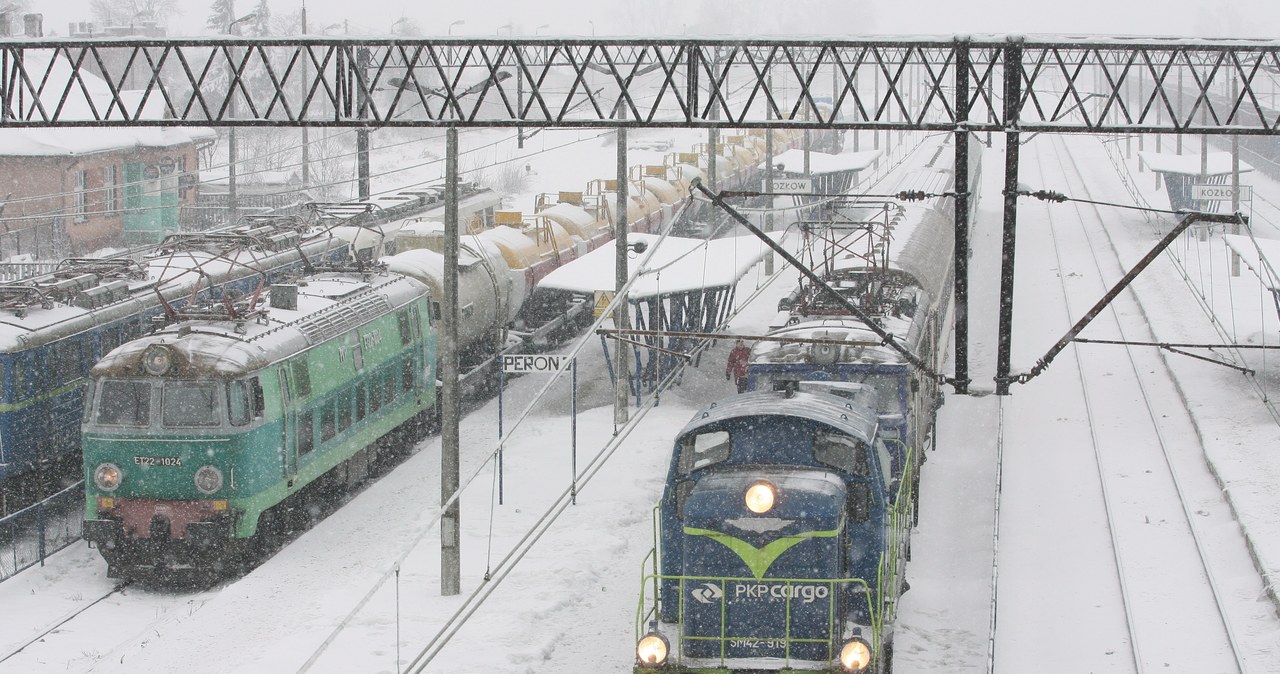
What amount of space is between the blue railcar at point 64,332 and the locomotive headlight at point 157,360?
65 centimetres

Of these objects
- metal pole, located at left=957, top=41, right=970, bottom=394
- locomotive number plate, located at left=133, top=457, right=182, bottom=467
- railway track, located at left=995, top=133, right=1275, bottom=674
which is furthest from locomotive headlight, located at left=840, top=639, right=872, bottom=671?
locomotive number plate, located at left=133, top=457, right=182, bottom=467

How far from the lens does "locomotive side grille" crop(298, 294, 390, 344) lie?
18.8 meters

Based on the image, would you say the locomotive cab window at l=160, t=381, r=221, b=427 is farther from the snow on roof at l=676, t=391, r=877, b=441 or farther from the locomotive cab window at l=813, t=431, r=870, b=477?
the locomotive cab window at l=813, t=431, r=870, b=477

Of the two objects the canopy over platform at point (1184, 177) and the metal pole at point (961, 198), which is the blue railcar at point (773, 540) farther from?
the canopy over platform at point (1184, 177)

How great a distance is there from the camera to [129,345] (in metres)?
16.7

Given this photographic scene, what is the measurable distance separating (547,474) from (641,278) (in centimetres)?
547

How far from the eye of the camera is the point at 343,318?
19859 mm

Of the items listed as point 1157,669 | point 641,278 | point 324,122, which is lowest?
point 1157,669

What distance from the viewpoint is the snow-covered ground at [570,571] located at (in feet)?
47.0

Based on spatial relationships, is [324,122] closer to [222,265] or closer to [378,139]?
[222,265]

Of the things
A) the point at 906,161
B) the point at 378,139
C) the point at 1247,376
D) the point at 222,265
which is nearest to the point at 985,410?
the point at 1247,376

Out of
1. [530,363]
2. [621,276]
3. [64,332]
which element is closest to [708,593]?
[530,363]

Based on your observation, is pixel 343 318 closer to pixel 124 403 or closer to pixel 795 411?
pixel 124 403

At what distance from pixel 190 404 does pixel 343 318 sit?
3.72 metres
